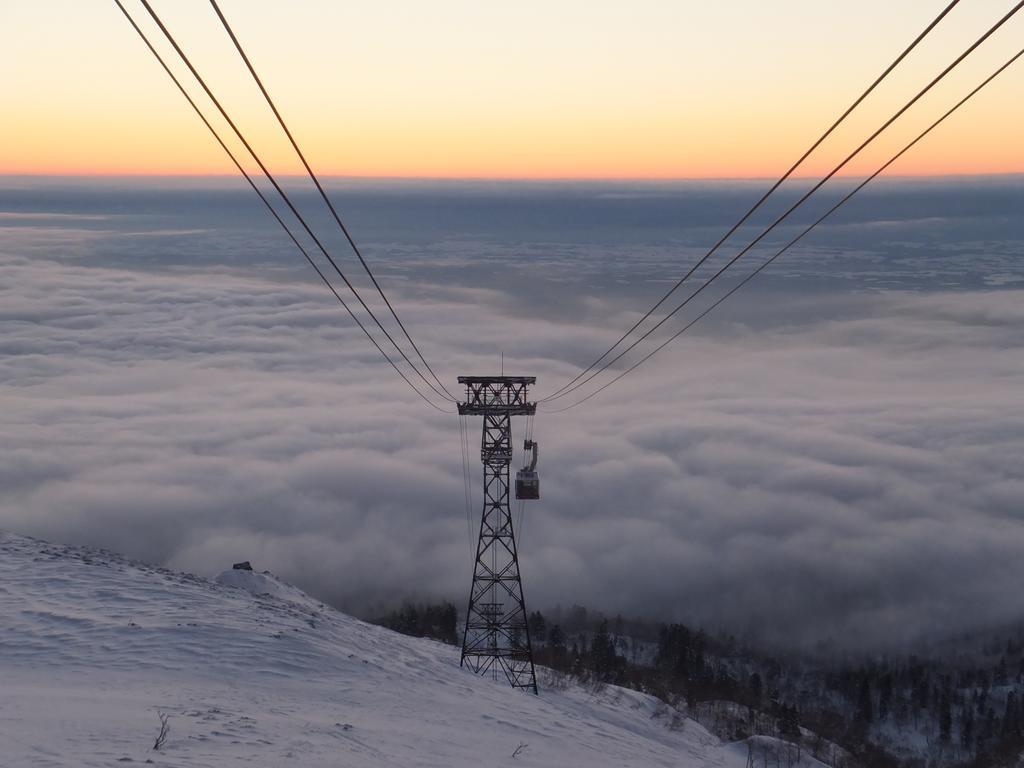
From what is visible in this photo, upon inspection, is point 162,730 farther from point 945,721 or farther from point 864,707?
point 864,707

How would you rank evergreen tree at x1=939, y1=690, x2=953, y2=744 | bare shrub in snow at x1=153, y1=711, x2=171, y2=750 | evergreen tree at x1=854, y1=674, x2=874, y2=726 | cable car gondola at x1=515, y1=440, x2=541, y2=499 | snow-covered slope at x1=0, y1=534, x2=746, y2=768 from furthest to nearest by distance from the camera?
1. evergreen tree at x1=854, y1=674, x2=874, y2=726
2. evergreen tree at x1=939, y1=690, x2=953, y2=744
3. cable car gondola at x1=515, y1=440, x2=541, y2=499
4. snow-covered slope at x1=0, y1=534, x2=746, y2=768
5. bare shrub in snow at x1=153, y1=711, x2=171, y2=750

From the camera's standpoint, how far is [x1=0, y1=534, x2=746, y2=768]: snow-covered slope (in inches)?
512

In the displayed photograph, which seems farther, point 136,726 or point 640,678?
point 640,678

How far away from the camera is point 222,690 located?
648 inches

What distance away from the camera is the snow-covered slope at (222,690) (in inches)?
512

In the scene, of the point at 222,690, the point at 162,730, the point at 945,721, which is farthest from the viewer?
the point at 945,721

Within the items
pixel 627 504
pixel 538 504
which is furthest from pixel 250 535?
pixel 627 504

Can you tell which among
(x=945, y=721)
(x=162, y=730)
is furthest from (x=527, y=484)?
(x=945, y=721)

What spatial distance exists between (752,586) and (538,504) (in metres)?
50.6

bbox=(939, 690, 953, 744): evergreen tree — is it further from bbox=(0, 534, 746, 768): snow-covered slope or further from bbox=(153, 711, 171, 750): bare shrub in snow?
bbox=(153, 711, 171, 750): bare shrub in snow

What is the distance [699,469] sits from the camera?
174m

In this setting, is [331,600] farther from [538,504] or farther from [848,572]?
[848,572]

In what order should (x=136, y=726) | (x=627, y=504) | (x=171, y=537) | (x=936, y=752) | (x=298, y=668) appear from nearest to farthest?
(x=136, y=726)
(x=298, y=668)
(x=936, y=752)
(x=171, y=537)
(x=627, y=504)

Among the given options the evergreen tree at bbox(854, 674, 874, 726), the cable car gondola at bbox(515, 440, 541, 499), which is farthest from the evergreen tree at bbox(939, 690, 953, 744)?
the cable car gondola at bbox(515, 440, 541, 499)
